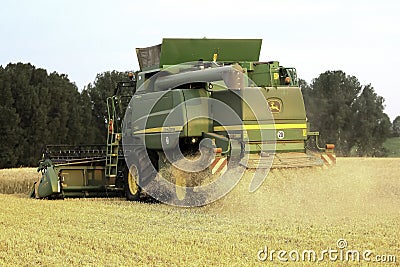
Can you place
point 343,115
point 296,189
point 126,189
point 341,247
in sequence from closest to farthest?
1. point 341,247
2. point 296,189
3. point 126,189
4. point 343,115

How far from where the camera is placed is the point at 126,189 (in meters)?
13.0

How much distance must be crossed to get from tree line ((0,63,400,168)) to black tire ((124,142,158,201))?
2273 centimetres

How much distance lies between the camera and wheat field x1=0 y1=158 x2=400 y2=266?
6312 millimetres

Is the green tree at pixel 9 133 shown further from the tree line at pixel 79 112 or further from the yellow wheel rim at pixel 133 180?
the yellow wheel rim at pixel 133 180

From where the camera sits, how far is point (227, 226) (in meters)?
8.23

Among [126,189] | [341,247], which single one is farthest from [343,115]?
[341,247]

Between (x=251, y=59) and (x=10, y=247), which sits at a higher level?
(x=251, y=59)

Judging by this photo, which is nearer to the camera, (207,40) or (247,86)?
(247,86)

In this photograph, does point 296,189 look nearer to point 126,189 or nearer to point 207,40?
point 207,40


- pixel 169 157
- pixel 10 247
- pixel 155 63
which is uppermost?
pixel 155 63

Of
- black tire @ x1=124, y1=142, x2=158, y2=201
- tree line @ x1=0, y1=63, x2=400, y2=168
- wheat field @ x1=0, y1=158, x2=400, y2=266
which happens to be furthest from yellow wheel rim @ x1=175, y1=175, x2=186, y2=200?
tree line @ x1=0, y1=63, x2=400, y2=168

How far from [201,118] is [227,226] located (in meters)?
2.59

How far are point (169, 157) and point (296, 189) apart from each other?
2.28 m

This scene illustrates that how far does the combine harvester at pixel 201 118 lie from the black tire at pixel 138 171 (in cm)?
2
